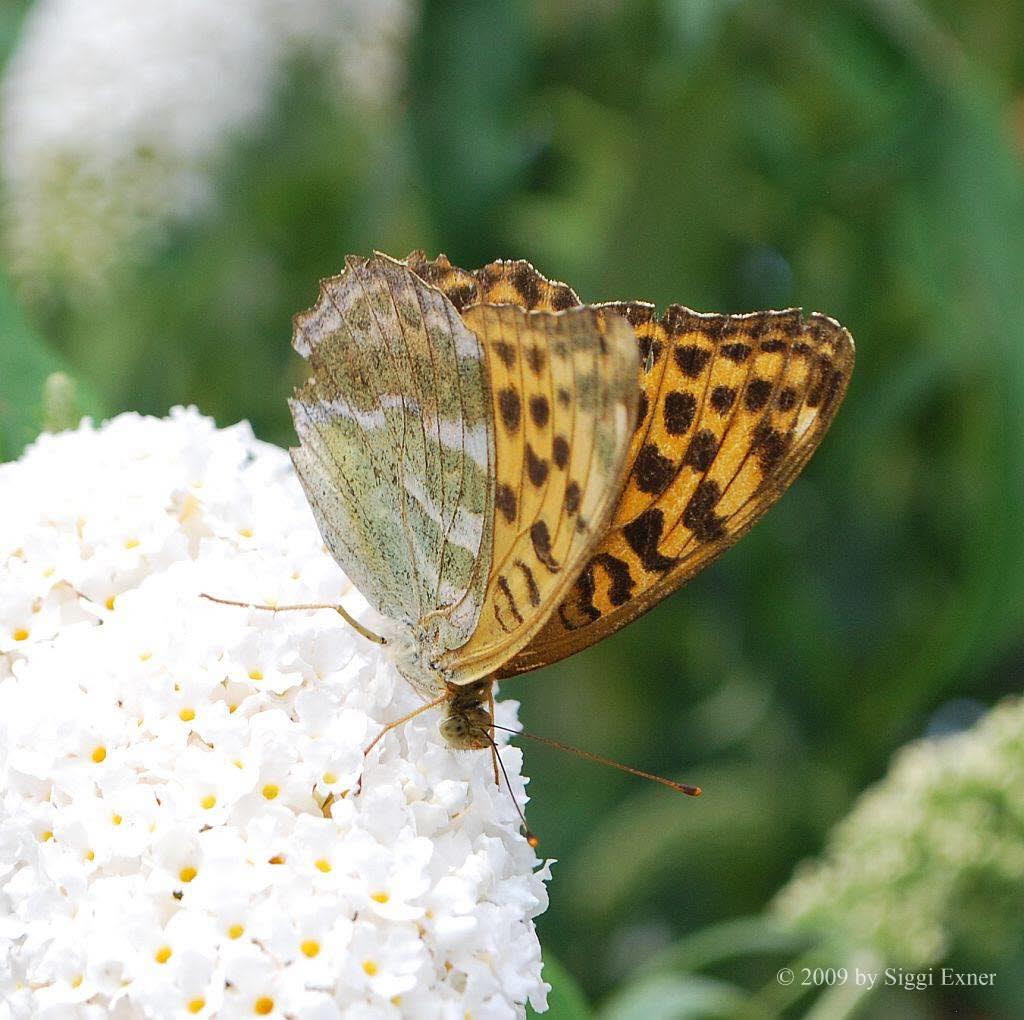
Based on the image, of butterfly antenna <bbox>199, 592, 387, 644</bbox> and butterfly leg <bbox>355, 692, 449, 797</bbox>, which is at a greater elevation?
butterfly antenna <bbox>199, 592, 387, 644</bbox>

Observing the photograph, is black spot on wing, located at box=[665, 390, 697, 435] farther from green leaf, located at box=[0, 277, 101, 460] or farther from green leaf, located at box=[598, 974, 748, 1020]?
green leaf, located at box=[598, 974, 748, 1020]

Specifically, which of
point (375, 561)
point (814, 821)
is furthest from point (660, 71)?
point (375, 561)

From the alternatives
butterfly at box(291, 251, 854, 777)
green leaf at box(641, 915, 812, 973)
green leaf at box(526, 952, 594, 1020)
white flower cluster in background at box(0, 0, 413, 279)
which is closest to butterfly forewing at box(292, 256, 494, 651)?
butterfly at box(291, 251, 854, 777)

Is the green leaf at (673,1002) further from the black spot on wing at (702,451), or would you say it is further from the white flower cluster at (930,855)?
the black spot on wing at (702,451)

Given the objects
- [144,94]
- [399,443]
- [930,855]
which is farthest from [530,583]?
[144,94]

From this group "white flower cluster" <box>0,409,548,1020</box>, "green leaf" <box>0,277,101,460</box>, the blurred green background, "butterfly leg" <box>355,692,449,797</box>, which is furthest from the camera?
the blurred green background

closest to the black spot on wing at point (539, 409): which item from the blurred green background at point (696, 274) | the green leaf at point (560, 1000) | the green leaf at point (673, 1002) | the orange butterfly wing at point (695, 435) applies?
the orange butterfly wing at point (695, 435)

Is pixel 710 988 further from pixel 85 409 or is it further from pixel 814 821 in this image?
pixel 85 409
